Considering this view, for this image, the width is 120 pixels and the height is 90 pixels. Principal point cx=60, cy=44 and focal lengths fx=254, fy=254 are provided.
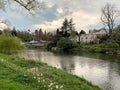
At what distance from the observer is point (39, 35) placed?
151250 millimetres

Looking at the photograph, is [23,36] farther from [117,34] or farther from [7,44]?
[7,44]

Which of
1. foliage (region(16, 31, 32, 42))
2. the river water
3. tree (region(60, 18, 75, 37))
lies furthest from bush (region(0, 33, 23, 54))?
foliage (region(16, 31, 32, 42))

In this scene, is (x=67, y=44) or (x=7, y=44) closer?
(x=7, y=44)

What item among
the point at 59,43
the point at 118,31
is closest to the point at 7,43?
the point at 118,31

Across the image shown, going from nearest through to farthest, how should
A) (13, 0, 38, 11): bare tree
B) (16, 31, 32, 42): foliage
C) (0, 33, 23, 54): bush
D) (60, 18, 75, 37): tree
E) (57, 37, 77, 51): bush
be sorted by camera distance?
(13, 0, 38, 11): bare tree, (0, 33, 23, 54): bush, (57, 37, 77, 51): bush, (60, 18, 75, 37): tree, (16, 31, 32, 42): foliage

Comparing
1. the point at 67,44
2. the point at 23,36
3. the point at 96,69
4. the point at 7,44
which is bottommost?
the point at 96,69

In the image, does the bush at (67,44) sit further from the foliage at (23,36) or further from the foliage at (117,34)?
the foliage at (23,36)

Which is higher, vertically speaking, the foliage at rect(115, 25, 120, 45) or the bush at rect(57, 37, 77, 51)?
the foliage at rect(115, 25, 120, 45)

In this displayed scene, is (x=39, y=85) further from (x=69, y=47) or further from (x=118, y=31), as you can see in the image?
(x=69, y=47)

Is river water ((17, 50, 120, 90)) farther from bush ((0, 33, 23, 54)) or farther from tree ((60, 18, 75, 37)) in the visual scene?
tree ((60, 18, 75, 37))

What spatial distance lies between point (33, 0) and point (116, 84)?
9849 mm

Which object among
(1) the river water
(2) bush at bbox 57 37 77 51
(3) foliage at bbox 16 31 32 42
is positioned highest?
(3) foliage at bbox 16 31 32 42

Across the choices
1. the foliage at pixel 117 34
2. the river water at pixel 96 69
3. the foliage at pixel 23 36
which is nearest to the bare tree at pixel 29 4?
the river water at pixel 96 69

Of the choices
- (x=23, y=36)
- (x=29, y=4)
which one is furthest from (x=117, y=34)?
(x=23, y=36)
